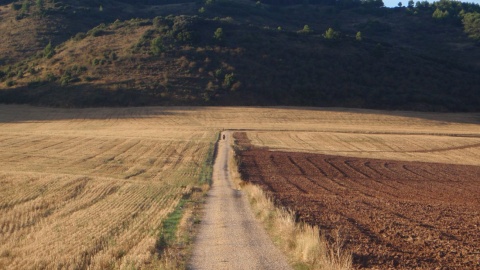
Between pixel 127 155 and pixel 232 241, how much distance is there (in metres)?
23.7

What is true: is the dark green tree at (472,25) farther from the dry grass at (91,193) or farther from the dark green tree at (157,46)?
the dry grass at (91,193)

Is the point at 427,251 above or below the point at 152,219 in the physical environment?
above

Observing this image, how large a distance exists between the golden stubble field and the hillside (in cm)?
677

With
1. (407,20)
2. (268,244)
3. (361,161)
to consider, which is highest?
(407,20)

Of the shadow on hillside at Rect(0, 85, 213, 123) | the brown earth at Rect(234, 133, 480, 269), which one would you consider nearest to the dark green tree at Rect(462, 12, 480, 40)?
the shadow on hillside at Rect(0, 85, 213, 123)

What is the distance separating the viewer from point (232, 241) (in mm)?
11898

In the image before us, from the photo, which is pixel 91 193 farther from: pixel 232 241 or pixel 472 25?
pixel 472 25

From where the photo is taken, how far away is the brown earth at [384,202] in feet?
33.3

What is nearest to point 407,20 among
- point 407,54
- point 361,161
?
point 407,54

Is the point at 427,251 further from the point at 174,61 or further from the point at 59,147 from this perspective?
the point at 174,61

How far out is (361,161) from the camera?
34.9 meters

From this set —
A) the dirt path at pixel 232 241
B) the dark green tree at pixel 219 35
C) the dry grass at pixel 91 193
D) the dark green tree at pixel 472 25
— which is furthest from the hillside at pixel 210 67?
the dirt path at pixel 232 241

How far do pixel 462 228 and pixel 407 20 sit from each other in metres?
138

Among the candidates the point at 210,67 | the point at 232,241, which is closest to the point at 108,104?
the point at 210,67
